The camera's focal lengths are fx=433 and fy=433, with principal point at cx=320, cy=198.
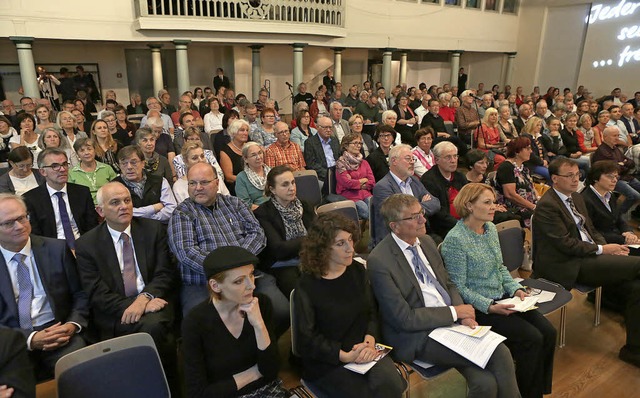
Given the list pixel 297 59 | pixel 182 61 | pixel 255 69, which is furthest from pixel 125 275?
pixel 255 69

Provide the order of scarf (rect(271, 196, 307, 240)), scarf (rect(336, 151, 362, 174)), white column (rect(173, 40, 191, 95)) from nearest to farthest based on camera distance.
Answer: scarf (rect(271, 196, 307, 240)) → scarf (rect(336, 151, 362, 174)) → white column (rect(173, 40, 191, 95))

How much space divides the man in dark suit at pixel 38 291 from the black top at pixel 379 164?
329cm

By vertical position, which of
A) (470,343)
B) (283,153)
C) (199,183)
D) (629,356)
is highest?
(199,183)

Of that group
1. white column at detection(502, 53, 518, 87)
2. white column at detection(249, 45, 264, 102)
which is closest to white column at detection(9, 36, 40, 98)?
white column at detection(249, 45, 264, 102)

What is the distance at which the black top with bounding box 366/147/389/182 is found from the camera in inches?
192

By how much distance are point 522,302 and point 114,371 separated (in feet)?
6.97

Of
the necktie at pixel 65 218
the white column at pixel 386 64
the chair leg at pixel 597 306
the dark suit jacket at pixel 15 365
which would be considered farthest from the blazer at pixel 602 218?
the white column at pixel 386 64

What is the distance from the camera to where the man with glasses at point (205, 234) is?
8.60 feet

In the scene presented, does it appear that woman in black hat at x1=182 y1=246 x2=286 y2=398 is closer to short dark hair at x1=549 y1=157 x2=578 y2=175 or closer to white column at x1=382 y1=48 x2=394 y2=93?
short dark hair at x1=549 y1=157 x2=578 y2=175

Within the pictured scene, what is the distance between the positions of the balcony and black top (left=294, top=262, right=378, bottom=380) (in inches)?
344

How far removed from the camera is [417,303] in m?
2.31

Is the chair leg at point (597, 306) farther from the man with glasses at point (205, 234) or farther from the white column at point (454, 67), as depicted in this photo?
the white column at point (454, 67)

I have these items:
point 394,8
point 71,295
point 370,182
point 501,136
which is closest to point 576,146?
point 501,136

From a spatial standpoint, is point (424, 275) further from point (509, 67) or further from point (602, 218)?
point (509, 67)
